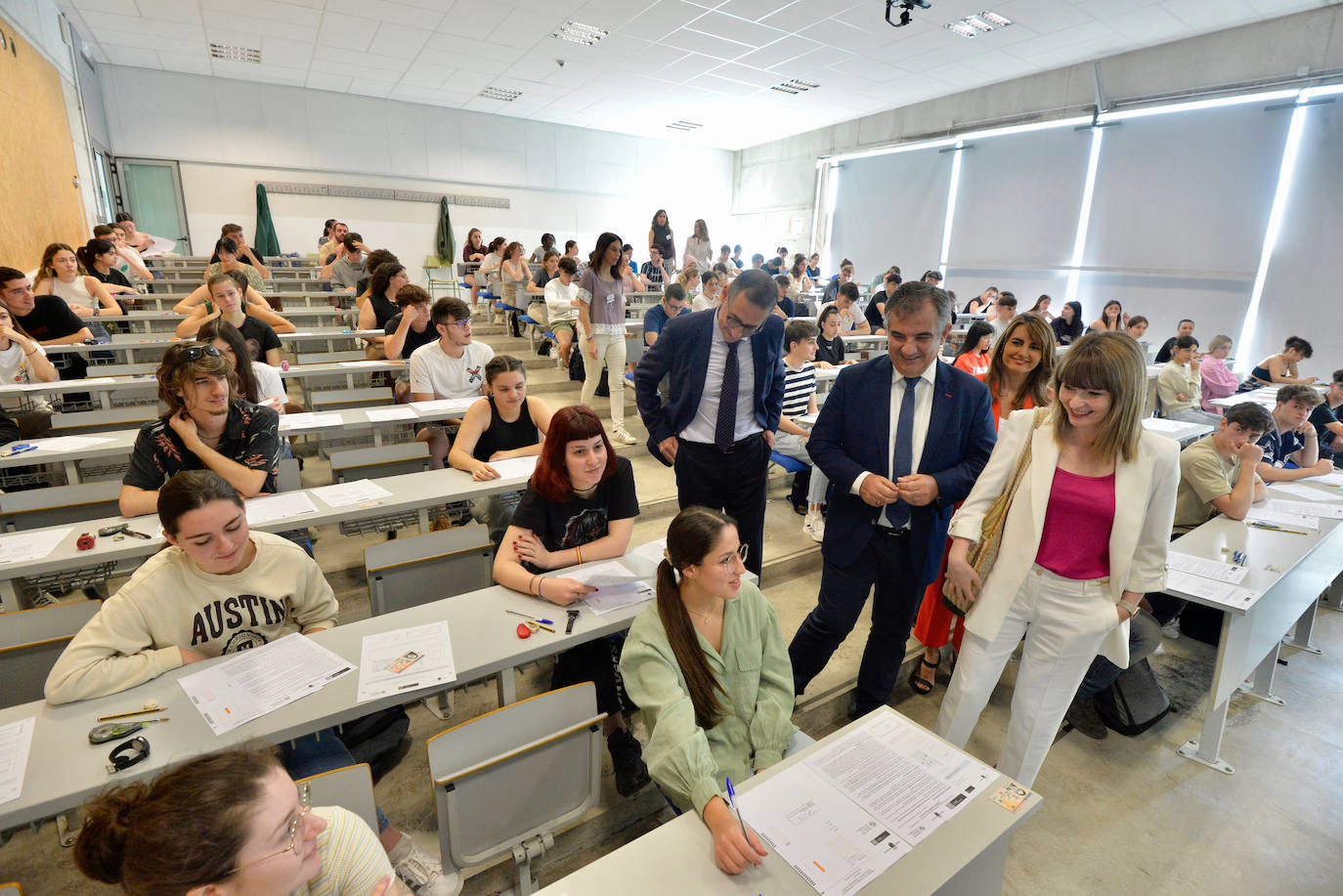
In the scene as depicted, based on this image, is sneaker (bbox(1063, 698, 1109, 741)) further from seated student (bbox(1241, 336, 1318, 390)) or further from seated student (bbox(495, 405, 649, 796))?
seated student (bbox(1241, 336, 1318, 390))

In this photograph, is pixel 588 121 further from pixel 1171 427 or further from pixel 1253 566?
pixel 1253 566

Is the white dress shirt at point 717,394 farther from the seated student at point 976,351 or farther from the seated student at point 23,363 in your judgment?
the seated student at point 23,363

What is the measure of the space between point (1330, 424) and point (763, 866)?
6082mm

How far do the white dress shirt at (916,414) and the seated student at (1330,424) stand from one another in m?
4.68

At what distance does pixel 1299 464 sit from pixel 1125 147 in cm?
611

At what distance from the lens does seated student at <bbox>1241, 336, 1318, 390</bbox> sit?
6.01 meters

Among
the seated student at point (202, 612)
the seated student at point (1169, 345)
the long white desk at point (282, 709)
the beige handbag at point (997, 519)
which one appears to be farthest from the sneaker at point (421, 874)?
the seated student at point (1169, 345)

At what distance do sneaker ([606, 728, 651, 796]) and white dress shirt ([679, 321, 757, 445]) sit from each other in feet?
3.66

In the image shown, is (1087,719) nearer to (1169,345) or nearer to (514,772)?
(514,772)

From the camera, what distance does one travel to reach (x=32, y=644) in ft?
5.32

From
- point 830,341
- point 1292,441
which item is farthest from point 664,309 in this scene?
point 1292,441

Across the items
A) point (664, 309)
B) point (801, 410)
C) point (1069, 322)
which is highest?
point (664, 309)

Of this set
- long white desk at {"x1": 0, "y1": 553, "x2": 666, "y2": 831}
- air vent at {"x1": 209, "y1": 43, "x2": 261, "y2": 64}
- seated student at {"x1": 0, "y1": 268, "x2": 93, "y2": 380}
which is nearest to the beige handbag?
long white desk at {"x1": 0, "y1": 553, "x2": 666, "y2": 831}

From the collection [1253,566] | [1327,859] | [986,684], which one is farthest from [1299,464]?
[986,684]
